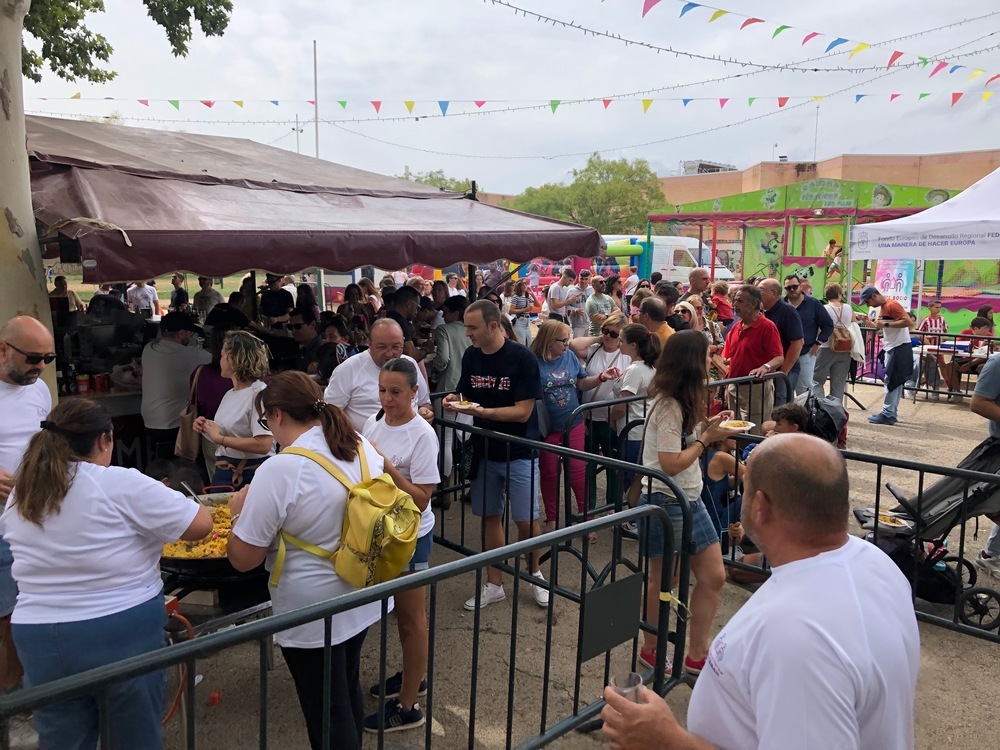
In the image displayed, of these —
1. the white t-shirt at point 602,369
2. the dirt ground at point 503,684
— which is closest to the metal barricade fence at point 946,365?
the white t-shirt at point 602,369

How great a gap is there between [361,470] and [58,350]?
5953 millimetres

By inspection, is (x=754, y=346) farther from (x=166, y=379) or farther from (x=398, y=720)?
(x=166, y=379)

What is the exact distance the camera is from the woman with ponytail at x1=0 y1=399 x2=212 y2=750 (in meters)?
2.47

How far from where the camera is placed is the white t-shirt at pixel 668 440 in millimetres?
3766

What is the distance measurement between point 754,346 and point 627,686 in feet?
20.2

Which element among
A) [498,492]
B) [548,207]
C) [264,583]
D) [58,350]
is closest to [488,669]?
[498,492]

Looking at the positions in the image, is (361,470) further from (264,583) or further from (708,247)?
(708,247)

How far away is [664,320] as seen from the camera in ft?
21.7

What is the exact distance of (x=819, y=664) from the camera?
1487 mm

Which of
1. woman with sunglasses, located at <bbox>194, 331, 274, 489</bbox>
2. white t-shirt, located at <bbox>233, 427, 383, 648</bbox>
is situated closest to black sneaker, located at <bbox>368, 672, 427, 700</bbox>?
white t-shirt, located at <bbox>233, 427, 383, 648</bbox>

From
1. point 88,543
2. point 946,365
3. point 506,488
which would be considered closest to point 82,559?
point 88,543

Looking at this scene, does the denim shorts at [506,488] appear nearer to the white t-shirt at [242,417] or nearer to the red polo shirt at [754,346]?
the white t-shirt at [242,417]

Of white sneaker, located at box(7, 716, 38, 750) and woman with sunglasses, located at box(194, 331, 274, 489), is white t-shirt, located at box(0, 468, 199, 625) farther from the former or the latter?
woman with sunglasses, located at box(194, 331, 274, 489)

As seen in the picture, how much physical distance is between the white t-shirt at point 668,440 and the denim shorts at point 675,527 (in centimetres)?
7
